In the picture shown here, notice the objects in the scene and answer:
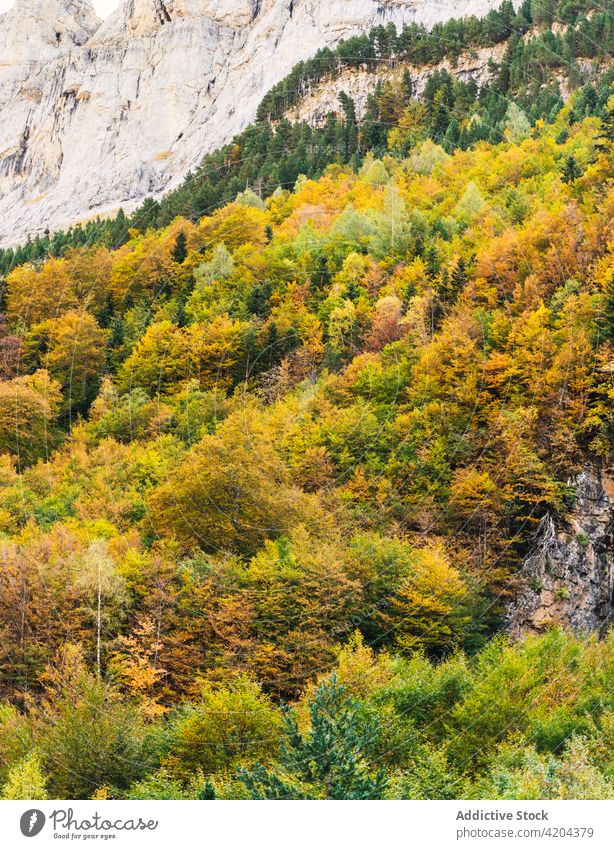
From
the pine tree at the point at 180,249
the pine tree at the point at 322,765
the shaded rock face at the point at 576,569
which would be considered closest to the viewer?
the pine tree at the point at 322,765

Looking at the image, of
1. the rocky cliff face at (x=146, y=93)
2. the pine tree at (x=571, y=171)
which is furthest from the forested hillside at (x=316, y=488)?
the rocky cliff face at (x=146, y=93)

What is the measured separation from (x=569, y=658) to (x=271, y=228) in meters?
48.0

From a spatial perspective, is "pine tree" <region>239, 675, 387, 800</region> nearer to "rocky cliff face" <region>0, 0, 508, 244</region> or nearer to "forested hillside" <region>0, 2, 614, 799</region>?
"forested hillside" <region>0, 2, 614, 799</region>

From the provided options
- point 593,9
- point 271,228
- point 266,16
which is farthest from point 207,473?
point 266,16

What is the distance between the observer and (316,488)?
4600 cm

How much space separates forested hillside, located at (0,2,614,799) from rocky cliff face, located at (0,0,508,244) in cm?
7764

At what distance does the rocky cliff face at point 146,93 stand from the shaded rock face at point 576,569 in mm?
111791

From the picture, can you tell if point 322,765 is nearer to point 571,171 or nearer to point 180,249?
point 571,171

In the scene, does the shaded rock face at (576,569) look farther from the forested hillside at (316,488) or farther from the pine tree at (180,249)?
the pine tree at (180,249)

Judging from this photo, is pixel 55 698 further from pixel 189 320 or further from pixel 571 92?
pixel 571 92

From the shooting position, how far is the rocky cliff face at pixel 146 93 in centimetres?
14812

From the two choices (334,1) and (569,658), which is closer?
(569,658)

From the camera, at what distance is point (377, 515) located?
43531 millimetres

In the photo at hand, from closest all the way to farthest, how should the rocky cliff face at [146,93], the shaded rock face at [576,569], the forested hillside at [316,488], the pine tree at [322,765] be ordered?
1. the pine tree at [322,765]
2. the forested hillside at [316,488]
3. the shaded rock face at [576,569]
4. the rocky cliff face at [146,93]
